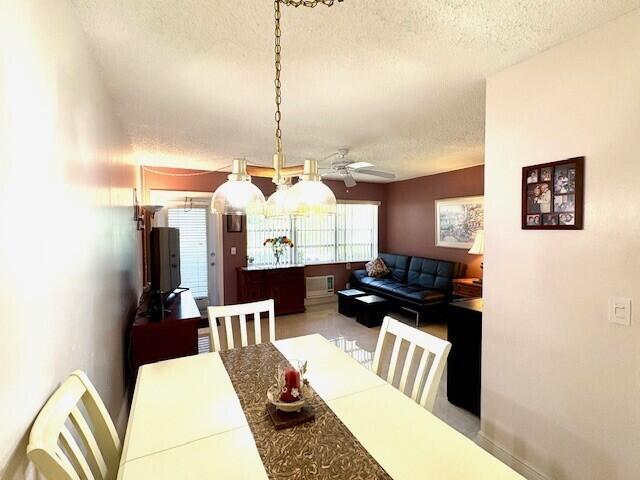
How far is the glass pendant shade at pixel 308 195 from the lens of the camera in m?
1.44

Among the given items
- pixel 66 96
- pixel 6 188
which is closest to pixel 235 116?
pixel 66 96

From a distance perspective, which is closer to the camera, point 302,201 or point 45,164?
point 45,164

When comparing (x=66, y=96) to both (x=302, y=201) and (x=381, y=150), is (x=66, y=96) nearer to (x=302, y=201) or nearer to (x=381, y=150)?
(x=302, y=201)

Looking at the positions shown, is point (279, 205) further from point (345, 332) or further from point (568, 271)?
point (345, 332)

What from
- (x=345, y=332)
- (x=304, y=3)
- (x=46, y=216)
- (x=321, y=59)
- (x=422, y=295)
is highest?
(x=321, y=59)

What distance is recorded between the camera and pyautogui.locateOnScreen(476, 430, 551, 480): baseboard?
5.85ft

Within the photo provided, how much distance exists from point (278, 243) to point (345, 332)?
1.96 metres

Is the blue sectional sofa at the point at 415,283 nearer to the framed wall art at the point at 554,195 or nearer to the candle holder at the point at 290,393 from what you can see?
the framed wall art at the point at 554,195

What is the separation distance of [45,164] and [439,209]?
524 centimetres

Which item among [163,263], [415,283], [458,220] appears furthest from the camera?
[415,283]

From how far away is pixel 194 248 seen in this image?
517 centimetres

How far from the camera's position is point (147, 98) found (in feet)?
7.41

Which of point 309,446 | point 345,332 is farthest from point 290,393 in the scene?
point 345,332

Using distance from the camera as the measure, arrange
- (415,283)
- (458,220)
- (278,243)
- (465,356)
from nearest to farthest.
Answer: (465,356) < (458,220) < (415,283) < (278,243)
